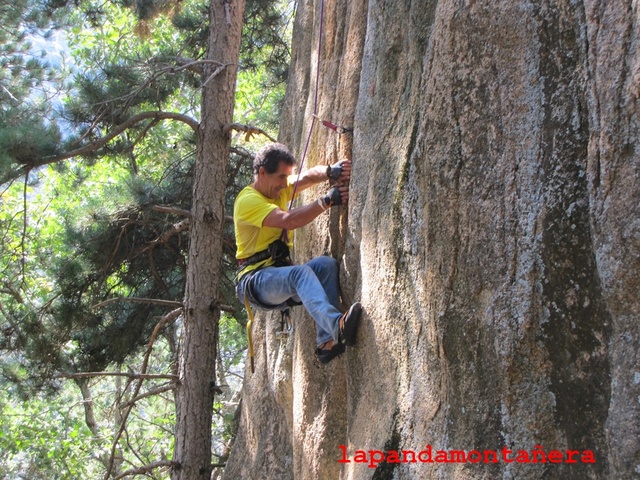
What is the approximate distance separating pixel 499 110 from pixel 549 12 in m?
0.50

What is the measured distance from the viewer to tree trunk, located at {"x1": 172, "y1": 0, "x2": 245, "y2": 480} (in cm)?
674

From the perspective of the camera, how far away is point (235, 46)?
7.65m

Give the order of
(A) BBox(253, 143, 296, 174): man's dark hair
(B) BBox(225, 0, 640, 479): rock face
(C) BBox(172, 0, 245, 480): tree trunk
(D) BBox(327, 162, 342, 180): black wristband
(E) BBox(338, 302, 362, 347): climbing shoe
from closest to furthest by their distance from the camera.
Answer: (B) BBox(225, 0, 640, 479): rock face < (E) BBox(338, 302, 362, 347): climbing shoe < (D) BBox(327, 162, 342, 180): black wristband < (A) BBox(253, 143, 296, 174): man's dark hair < (C) BBox(172, 0, 245, 480): tree trunk

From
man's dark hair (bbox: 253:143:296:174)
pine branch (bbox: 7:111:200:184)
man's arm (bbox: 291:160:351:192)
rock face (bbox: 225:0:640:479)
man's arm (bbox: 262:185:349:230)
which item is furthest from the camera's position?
pine branch (bbox: 7:111:200:184)

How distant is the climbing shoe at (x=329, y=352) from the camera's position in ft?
14.7

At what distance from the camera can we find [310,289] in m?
4.46

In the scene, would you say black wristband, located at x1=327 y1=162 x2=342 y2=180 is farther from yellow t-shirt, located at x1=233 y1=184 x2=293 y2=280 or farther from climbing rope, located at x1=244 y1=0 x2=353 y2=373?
yellow t-shirt, located at x1=233 y1=184 x2=293 y2=280

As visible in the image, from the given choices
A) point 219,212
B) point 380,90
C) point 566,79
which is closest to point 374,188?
point 380,90

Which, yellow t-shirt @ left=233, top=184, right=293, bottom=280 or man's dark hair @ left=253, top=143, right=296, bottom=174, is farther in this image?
man's dark hair @ left=253, top=143, right=296, bottom=174

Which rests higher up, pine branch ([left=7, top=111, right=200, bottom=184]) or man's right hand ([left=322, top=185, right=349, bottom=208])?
pine branch ([left=7, top=111, right=200, bottom=184])

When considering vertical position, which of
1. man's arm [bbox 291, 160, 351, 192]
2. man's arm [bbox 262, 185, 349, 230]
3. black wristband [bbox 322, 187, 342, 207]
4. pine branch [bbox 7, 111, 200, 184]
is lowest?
man's arm [bbox 262, 185, 349, 230]

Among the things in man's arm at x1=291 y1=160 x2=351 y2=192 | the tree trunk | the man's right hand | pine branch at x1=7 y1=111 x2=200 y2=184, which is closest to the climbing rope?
man's arm at x1=291 y1=160 x2=351 y2=192

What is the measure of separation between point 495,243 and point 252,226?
85.0 inches

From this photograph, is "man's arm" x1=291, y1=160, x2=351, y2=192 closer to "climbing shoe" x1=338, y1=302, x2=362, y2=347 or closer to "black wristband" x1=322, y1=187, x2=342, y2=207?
"black wristband" x1=322, y1=187, x2=342, y2=207
